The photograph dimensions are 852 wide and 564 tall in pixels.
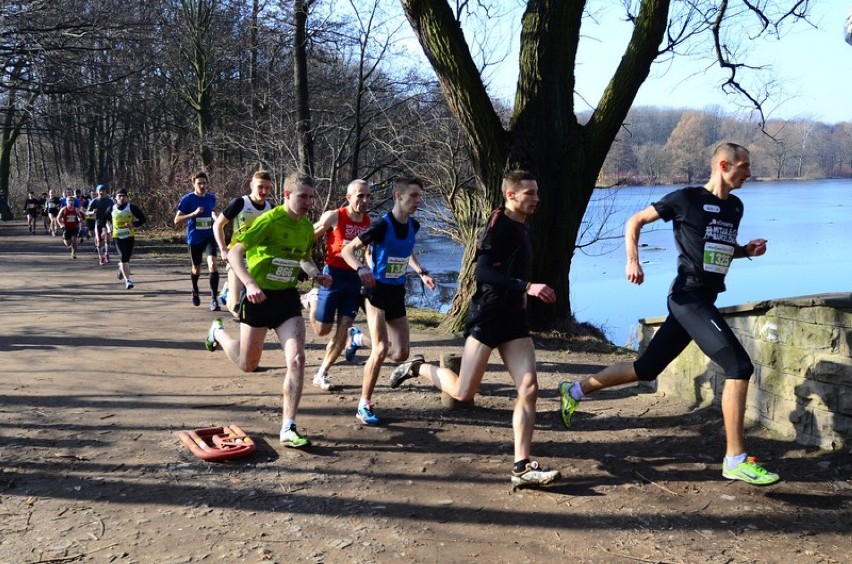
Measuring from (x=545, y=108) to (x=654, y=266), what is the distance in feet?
60.2

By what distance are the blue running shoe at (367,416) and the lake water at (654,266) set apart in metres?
9.08

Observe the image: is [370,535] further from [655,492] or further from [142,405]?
[142,405]

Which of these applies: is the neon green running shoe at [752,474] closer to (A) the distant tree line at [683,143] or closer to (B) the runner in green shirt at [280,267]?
(B) the runner in green shirt at [280,267]

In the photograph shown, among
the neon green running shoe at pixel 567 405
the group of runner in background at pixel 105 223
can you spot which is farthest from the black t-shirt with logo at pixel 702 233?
the group of runner in background at pixel 105 223

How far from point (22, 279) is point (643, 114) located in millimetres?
14840

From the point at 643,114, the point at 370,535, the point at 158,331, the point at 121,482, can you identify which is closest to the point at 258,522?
the point at 370,535

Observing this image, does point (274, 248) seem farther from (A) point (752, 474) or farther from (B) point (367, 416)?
(A) point (752, 474)

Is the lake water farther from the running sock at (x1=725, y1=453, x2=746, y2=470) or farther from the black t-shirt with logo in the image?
the running sock at (x1=725, y1=453, x2=746, y2=470)

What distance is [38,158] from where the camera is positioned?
63688 millimetres

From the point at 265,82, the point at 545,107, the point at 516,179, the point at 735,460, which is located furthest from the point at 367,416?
the point at 265,82

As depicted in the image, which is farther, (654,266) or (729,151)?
(654,266)

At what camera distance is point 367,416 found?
616 cm

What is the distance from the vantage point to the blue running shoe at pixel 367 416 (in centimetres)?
615

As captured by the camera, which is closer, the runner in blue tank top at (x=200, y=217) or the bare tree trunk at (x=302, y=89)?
the runner in blue tank top at (x=200, y=217)
